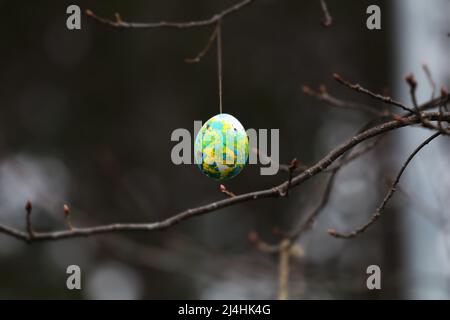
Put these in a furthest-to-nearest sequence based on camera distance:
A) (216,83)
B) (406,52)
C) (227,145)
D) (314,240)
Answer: (216,83), (406,52), (314,240), (227,145)

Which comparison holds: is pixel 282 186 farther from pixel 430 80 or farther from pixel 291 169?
pixel 430 80

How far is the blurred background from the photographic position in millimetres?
7098

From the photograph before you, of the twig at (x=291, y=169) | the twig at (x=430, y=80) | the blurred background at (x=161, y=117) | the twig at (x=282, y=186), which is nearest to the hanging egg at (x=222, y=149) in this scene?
the twig at (x=282, y=186)

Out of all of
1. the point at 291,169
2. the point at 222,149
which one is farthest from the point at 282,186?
the point at 222,149

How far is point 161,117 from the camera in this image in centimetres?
812

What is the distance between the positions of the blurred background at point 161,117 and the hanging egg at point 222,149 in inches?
142

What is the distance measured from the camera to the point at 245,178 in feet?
23.7

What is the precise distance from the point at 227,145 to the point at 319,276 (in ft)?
9.25

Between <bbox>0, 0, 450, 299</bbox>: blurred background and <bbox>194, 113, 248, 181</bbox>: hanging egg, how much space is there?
360cm

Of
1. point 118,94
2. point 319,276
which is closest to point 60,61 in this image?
point 118,94

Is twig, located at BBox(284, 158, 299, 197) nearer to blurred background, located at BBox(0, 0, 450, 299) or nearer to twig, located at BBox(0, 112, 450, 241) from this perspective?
twig, located at BBox(0, 112, 450, 241)

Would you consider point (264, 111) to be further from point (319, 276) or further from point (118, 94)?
point (319, 276)

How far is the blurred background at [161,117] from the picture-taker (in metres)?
7.10

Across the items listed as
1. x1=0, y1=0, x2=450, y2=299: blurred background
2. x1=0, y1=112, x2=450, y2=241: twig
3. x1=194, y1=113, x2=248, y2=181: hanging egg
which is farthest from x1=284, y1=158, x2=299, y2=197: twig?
x1=0, y1=0, x2=450, y2=299: blurred background
